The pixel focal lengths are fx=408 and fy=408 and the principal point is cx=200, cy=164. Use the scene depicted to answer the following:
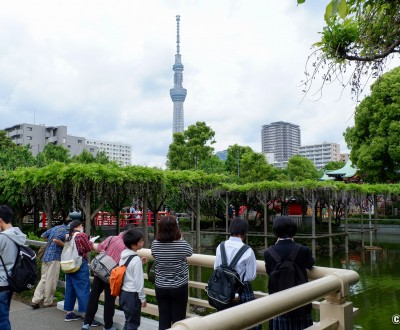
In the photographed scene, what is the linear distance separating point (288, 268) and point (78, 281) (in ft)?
9.53

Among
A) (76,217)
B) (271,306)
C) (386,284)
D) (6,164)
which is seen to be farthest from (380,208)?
(271,306)

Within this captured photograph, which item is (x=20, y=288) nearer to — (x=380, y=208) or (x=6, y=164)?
(x=6, y=164)

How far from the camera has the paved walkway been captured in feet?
14.6

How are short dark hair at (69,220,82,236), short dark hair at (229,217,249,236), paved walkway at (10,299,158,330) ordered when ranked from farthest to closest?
short dark hair at (69,220,82,236), paved walkway at (10,299,158,330), short dark hair at (229,217,249,236)

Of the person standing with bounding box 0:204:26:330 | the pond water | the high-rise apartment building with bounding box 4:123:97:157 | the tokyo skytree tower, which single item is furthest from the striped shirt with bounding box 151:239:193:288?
the tokyo skytree tower

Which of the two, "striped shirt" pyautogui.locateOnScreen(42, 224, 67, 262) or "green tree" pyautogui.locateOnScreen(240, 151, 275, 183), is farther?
"green tree" pyautogui.locateOnScreen(240, 151, 275, 183)

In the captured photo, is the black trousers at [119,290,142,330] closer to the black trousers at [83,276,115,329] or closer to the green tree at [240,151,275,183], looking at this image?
the black trousers at [83,276,115,329]

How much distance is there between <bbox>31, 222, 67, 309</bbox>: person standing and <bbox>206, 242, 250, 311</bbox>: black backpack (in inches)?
109

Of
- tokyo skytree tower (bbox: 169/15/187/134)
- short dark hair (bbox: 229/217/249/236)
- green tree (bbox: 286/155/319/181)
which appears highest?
tokyo skytree tower (bbox: 169/15/187/134)

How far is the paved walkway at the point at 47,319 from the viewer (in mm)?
4437

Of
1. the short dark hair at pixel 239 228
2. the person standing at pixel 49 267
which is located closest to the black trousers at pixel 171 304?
the short dark hair at pixel 239 228

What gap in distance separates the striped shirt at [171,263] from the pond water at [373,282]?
5144mm

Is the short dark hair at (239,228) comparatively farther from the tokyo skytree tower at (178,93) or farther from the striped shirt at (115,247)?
the tokyo skytree tower at (178,93)

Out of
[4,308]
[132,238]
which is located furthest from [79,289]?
[132,238]
